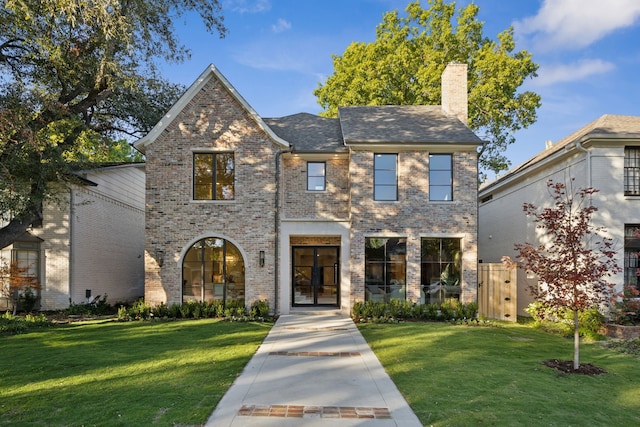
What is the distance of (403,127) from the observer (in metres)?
14.8

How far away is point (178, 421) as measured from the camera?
486 cm

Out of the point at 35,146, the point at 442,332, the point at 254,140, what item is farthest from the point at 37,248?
the point at 442,332

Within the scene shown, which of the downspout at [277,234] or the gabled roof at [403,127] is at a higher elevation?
the gabled roof at [403,127]

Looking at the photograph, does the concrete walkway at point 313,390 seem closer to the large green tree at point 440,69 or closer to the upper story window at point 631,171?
the upper story window at point 631,171

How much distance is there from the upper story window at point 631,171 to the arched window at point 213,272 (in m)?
12.6

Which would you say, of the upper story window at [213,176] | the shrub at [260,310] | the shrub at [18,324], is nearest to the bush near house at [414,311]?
the shrub at [260,310]

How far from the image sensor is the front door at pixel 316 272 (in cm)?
1521

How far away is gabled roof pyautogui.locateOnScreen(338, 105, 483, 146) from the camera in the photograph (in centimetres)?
1350

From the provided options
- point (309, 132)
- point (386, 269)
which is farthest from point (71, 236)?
point (386, 269)

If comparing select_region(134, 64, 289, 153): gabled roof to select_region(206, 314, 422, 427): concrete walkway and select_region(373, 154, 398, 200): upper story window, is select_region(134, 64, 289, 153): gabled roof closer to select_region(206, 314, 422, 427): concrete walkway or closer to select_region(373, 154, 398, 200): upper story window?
select_region(373, 154, 398, 200): upper story window

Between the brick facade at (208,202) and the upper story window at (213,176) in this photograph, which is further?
the upper story window at (213,176)

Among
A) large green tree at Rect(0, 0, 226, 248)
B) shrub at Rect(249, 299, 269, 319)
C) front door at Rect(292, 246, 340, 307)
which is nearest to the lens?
large green tree at Rect(0, 0, 226, 248)

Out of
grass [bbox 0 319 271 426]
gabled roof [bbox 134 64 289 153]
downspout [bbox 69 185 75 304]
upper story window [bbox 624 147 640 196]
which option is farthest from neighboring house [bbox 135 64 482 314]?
upper story window [bbox 624 147 640 196]

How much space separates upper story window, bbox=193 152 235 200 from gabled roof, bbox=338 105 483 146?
4241 mm
